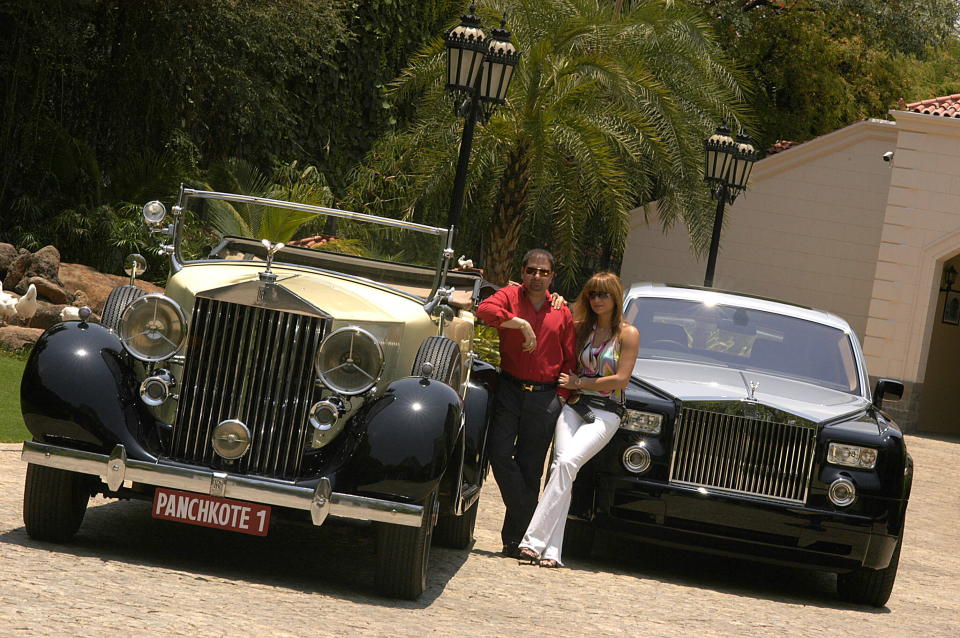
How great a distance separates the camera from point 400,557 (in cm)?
562

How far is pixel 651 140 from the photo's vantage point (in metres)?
19.6

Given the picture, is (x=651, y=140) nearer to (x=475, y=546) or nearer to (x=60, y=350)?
(x=475, y=546)

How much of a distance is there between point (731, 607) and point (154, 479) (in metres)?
3.16

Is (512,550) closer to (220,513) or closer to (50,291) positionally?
(220,513)

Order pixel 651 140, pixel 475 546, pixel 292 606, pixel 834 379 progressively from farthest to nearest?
pixel 651 140 → pixel 834 379 → pixel 475 546 → pixel 292 606

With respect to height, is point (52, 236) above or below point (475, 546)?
above

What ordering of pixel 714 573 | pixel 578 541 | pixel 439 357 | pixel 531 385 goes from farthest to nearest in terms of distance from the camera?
1. pixel 714 573
2. pixel 578 541
3. pixel 531 385
4. pixel 439 357

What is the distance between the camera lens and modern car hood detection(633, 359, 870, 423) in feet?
23.7

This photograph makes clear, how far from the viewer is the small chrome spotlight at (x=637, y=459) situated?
709cm

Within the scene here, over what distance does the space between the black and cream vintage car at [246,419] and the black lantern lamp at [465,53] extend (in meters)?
6.44

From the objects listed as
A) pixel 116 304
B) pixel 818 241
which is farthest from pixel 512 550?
pixel 818 241

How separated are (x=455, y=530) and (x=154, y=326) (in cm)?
228

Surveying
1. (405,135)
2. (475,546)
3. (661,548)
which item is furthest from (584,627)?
(405,135)

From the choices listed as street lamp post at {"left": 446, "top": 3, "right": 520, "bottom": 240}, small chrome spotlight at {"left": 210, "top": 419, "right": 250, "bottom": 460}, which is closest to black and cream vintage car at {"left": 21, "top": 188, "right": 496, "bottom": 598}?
small chrome spotlight at {"left": 210, "top": 419, "right": 250, "bottom": 460}
